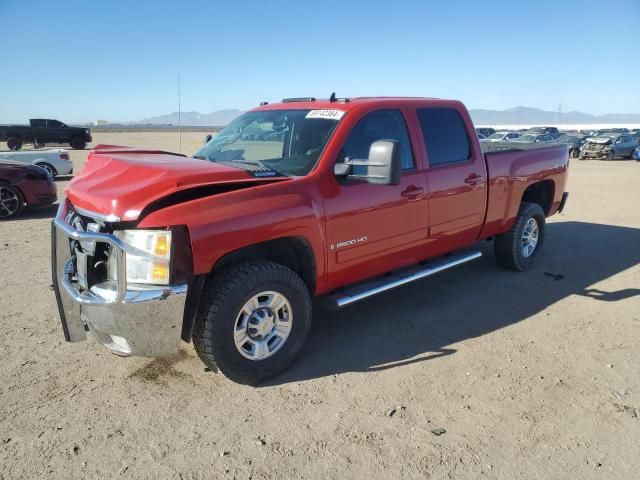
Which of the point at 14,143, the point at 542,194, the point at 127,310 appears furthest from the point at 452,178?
the point at 14,143

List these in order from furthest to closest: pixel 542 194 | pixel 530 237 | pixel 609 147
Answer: pixel 609 147, pixel 542 194, pixel 530 237

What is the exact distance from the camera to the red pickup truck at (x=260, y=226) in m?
2.97

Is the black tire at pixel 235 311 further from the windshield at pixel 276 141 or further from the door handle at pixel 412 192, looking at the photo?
the door handle at pixel 412 192

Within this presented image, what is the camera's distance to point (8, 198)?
898cm

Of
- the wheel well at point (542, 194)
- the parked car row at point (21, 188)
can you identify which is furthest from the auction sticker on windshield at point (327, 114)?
the parked car row at point (21, 188)

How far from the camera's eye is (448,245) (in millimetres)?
4898

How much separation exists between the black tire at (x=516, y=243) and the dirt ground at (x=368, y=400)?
2.71ft

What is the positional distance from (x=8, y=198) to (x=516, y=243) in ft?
28.2

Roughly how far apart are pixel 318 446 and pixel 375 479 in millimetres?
398

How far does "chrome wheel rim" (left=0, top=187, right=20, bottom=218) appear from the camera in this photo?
29.3ft

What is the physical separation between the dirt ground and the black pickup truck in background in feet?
99.1

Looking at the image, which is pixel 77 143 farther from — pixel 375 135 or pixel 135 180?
pixel 135 180

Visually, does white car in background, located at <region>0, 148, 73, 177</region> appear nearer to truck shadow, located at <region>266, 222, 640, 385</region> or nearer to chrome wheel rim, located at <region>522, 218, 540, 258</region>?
truck shadow, located at <region>266, 222, 640, 385</region>

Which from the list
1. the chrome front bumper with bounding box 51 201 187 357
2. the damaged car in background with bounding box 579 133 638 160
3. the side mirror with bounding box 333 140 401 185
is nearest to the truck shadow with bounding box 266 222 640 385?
the chrome front bumper with bounding box 51 201 187 357
